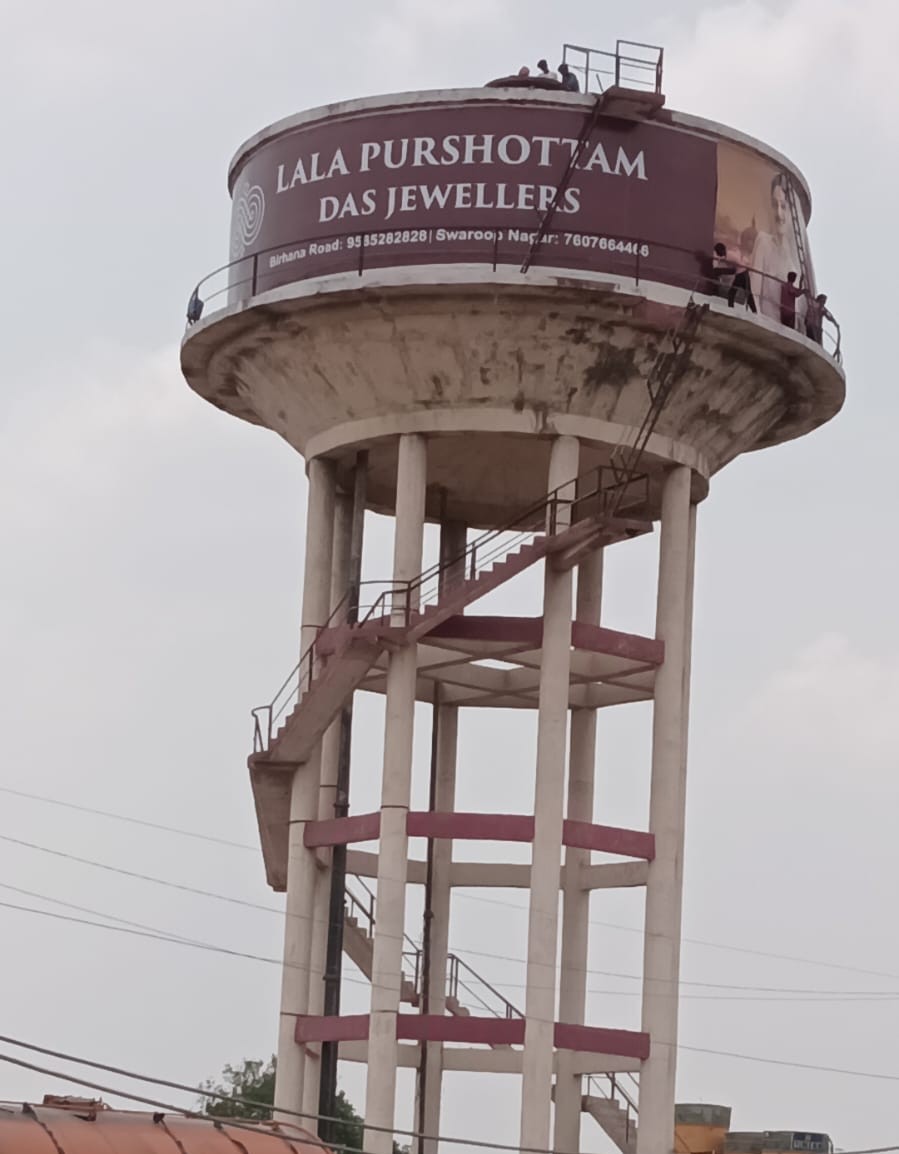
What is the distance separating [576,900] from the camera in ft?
130

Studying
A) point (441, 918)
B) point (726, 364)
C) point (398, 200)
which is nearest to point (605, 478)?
point (726, 364)

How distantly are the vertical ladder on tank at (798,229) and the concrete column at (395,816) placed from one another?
583 cm

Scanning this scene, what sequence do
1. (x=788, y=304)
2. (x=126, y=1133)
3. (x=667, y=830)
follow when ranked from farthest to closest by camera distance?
(x=788, y=304) → (x=667, y=830) → (x=126, y=1133)

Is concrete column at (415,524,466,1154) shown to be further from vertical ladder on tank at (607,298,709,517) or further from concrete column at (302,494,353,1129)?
vertical ladder on tank at (607,298,709,517)

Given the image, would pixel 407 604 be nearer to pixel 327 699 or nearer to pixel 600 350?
pixel 327 699

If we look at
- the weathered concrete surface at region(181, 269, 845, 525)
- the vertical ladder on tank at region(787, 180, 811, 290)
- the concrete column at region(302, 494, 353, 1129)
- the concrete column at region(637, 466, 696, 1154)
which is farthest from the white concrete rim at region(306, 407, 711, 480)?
the vertical ladder on tank at region(787, 180, 811, 290)

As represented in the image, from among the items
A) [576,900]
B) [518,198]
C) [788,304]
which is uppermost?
[518,198]

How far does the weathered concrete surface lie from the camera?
114ft

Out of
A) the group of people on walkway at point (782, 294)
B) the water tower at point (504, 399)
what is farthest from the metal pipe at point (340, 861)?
the group of people on walkway at point (782, 294)

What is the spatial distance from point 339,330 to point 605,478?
14.7 ft

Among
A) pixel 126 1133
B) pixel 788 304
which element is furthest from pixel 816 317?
pixel 126 1133

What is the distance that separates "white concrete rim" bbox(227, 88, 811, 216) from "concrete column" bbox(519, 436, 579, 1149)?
14.2ft

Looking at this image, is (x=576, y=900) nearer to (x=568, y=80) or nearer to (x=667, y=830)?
(x=667, y=830)

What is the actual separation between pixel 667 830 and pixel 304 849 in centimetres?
500
